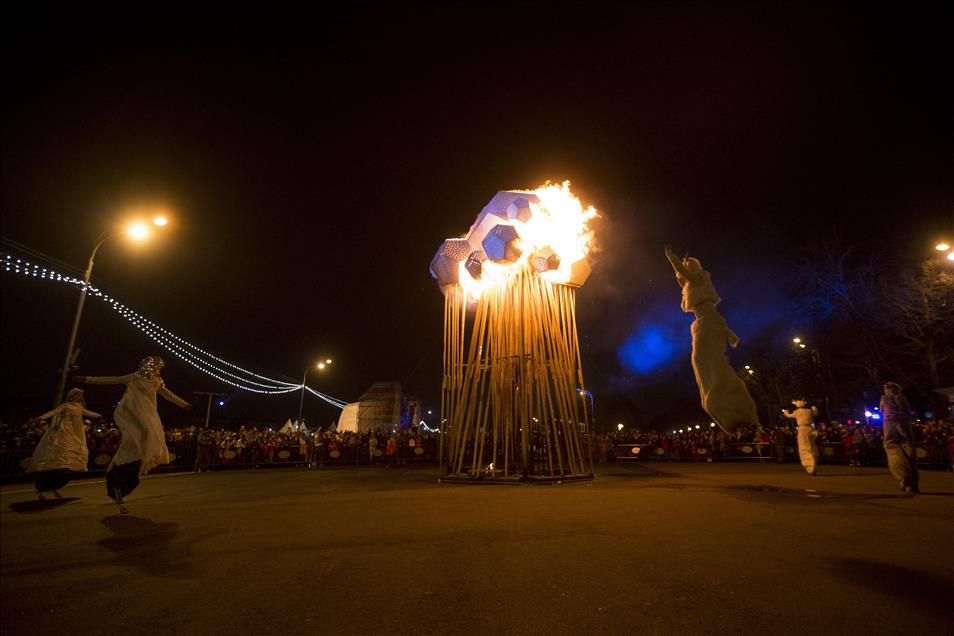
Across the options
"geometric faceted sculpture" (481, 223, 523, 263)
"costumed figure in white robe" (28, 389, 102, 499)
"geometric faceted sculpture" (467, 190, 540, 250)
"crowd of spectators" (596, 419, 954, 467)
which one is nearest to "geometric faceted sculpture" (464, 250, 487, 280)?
"geometric faceted sculpture" (467, 190, 540, 250)

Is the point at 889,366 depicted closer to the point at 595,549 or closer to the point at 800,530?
the point at 800,530

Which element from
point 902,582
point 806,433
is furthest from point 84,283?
point 806,433

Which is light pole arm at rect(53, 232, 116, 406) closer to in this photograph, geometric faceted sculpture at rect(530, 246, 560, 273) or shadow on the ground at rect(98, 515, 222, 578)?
shadow on the ground at rect(98, 515, 222, 578)

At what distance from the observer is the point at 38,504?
8.17 m

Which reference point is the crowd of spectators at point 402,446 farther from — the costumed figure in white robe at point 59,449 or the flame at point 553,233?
the flame at point 553,233

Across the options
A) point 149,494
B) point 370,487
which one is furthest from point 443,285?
point 149,494

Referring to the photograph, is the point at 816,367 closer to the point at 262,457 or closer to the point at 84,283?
the point at 262,457

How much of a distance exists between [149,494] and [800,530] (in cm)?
1123

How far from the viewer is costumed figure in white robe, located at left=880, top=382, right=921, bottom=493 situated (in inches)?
355

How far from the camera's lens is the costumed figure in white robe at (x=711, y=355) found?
18.0 ft

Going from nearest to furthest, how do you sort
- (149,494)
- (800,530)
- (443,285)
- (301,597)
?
(301,597)
(800,530)
(149,494)
(443,285)

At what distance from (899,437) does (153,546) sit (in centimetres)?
1226

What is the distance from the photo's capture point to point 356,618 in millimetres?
2871

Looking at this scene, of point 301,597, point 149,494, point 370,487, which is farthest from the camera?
point 370,487
